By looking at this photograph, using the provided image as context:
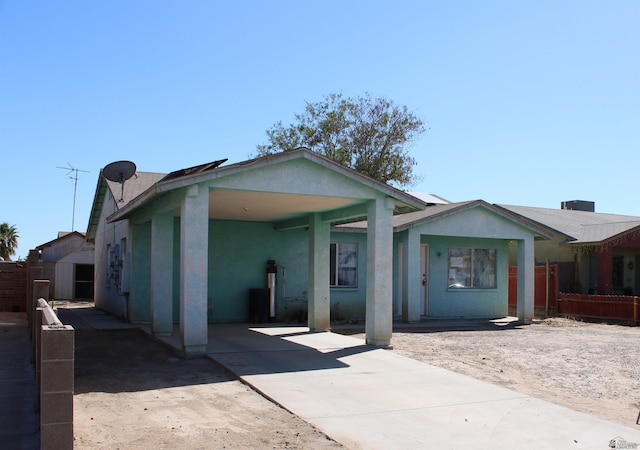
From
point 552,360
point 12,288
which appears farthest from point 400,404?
point 12,288

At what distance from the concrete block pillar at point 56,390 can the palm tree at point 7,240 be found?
49.7 m

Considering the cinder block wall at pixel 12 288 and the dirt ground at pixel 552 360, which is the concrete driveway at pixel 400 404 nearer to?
the dirt ground at pixel 552 360

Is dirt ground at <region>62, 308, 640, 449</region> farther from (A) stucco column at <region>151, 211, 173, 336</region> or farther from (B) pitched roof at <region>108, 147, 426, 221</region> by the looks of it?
(B) pitched roof at <region>108, 147, 426, 221</region>

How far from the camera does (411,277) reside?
18.3m

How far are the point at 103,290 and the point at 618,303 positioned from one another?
1722cm

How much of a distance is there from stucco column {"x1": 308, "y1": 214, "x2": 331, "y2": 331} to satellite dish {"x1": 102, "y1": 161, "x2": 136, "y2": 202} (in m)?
6.88

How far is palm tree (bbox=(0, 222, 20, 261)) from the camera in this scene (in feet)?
164

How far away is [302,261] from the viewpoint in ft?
59.8

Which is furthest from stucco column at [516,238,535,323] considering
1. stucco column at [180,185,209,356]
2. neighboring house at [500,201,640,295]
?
stucco column at [180,185,209,356]

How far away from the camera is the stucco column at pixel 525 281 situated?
1928cm

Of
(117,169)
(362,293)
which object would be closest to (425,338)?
(362,293)

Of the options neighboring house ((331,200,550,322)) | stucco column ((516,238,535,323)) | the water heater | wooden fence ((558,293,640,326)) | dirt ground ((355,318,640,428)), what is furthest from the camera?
wooden fence ((558,293,640,326))

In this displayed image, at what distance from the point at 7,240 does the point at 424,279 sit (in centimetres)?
4269

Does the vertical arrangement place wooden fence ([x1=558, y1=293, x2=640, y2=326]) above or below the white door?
below
